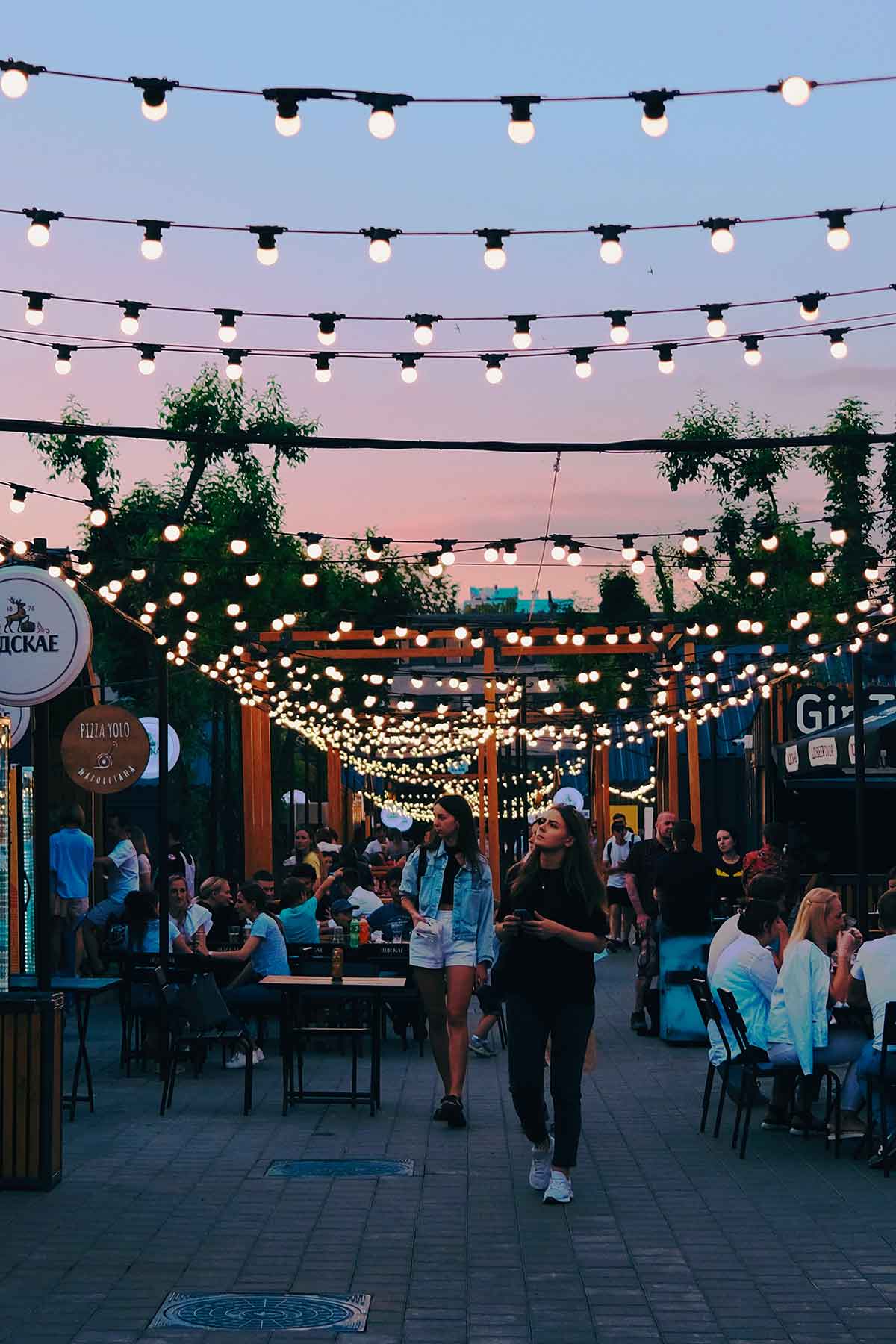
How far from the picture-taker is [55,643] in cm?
1157

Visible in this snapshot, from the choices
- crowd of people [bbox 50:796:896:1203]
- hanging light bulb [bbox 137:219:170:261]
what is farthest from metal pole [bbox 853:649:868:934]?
hanging light bulb [bbox 137:219:170:261]

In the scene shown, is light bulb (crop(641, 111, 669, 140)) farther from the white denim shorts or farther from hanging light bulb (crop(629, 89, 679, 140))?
the white denim shorts

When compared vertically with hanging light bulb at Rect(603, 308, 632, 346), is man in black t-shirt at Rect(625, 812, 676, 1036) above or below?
below

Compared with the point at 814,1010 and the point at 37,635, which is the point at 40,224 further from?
the point at 814,1010

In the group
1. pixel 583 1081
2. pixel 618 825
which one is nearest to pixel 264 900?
pixel 583 1081

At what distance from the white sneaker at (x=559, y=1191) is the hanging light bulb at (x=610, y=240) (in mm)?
5043

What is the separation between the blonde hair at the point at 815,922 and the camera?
1024 cm

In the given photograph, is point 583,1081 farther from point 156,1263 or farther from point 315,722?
point 315,722

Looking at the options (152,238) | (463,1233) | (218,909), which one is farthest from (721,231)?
(218,909)

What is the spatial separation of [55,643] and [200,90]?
3930 millimetres

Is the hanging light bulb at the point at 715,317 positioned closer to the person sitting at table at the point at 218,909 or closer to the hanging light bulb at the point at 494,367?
the hanging light bulb at the point at 494,367

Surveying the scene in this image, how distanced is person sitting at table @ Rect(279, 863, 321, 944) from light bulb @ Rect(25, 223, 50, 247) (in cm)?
685

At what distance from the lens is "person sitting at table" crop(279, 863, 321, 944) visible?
1575 cm

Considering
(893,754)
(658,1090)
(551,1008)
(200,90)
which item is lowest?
(658,1090)
